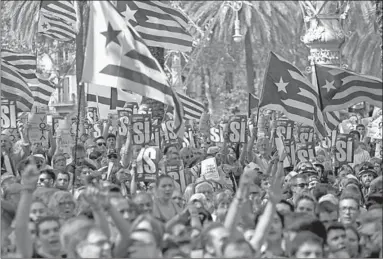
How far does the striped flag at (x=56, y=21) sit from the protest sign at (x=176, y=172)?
27.1ft

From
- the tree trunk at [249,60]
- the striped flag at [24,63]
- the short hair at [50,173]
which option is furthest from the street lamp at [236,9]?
the short hair at [50,173]

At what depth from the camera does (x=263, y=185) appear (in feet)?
42.6

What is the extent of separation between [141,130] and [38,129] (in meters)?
2.43

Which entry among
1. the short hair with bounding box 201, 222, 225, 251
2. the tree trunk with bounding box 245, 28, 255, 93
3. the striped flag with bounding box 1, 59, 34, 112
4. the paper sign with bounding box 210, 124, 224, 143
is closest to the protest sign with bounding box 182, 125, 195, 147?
the paper sign with bounding box 210, 124, 224, 143

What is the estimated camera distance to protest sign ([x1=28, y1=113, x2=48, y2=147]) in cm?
1694

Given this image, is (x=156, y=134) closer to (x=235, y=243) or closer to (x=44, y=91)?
(x=44, y=91)

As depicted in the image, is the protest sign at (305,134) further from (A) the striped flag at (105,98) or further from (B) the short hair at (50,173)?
(B) the short hair at (50,173)

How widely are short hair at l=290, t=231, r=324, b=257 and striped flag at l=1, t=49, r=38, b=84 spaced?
1175 cm

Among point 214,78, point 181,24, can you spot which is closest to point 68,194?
point 181,24

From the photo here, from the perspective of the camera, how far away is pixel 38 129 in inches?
678

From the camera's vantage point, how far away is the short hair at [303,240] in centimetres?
798

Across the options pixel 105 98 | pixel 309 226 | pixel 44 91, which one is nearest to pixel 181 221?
pixel 309 226

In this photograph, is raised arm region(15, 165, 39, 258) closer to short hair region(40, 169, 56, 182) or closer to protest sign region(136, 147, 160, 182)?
short hair region(40, 169, 56, 182)

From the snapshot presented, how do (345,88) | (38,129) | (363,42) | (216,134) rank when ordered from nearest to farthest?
(345,88) → (38,129) → (216,134) → (363,42)
